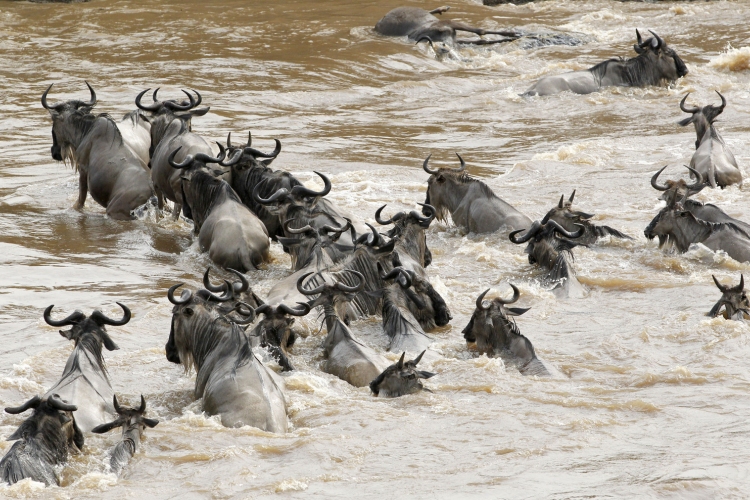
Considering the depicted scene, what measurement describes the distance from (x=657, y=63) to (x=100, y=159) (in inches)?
457

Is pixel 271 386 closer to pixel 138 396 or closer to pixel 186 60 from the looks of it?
pixel 138 396

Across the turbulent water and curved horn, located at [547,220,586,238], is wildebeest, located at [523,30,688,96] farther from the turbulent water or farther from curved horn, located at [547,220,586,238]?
curved horn, located at [547,220,586,238]

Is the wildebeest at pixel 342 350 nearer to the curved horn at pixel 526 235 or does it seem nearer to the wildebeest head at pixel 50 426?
the wildebeest head at pixel 50 426

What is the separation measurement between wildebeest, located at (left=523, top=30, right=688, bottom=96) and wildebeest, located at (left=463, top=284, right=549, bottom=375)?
36.5 ft

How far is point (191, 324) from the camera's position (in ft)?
27.1

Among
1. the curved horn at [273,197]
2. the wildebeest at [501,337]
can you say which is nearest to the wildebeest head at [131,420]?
the wildebeest at [501,337]

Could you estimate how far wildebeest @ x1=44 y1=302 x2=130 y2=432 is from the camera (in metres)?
7.11

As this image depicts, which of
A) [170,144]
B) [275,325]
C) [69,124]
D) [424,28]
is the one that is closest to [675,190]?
[275,325]

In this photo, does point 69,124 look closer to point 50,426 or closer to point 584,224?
point 584,224

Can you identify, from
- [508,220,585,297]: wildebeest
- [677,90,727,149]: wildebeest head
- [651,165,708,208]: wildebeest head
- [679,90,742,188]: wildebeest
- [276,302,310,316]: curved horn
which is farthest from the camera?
[677,90,727,149]: wildebeest head

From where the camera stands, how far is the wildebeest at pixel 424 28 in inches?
899

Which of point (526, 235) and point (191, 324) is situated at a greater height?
point (191, 324)

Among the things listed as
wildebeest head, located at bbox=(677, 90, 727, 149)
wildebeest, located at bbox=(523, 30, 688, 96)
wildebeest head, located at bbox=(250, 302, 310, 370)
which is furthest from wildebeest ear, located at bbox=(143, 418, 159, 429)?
wildebeest, located at bbox=(523, 30, 688, 96)

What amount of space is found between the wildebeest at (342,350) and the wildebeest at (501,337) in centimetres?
94
